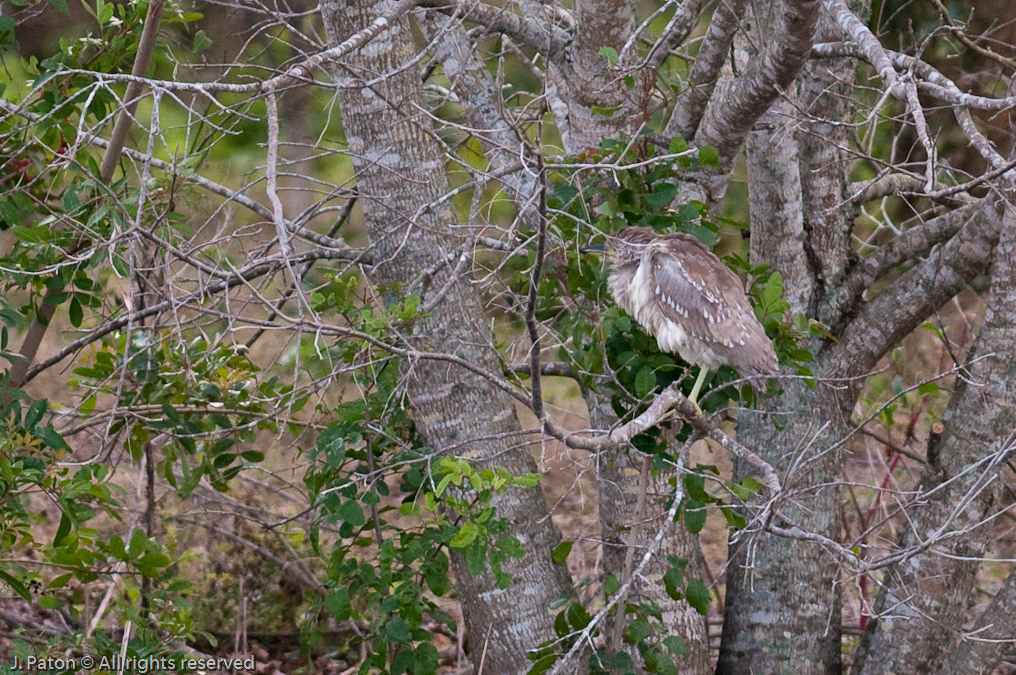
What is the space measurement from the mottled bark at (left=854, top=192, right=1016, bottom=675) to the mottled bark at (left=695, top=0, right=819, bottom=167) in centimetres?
111

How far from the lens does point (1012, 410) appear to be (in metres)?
3.78

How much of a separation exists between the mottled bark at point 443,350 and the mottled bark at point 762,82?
1076 mm

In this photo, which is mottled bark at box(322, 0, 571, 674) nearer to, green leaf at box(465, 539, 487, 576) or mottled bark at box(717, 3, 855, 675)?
green leaf at box(465, 539, 487, 576)

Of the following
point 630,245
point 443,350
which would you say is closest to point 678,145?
point 630,245

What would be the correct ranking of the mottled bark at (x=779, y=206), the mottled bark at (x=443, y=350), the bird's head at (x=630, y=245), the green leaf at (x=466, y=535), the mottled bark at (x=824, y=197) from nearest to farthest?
the green leaf at (x=466, y=535) < the bird's head at (x=630, y=245) < the mottled bark at (x=443, y=350) < the mottled bark at (x=779, y=206) < the mottled bark at (x=824, y=197)

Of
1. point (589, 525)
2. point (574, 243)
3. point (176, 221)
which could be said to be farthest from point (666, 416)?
point (589, 525)

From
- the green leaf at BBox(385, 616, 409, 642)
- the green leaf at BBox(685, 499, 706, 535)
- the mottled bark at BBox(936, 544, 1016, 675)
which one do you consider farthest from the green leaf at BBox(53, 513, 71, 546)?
the mottled bark at BBox(936, 544, 1016, 675)

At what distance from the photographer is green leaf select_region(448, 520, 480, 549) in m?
2.95

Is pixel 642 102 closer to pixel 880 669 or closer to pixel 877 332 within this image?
pixel 877 332

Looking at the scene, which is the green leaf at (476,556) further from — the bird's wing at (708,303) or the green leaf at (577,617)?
the bird's wing at (708,303)

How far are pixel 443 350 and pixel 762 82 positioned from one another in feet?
5.06

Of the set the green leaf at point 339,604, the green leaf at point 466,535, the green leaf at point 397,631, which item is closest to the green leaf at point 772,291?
the green leaf at point 466,535

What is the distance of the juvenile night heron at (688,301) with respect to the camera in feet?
10.7

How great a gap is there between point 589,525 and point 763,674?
7.81ft
